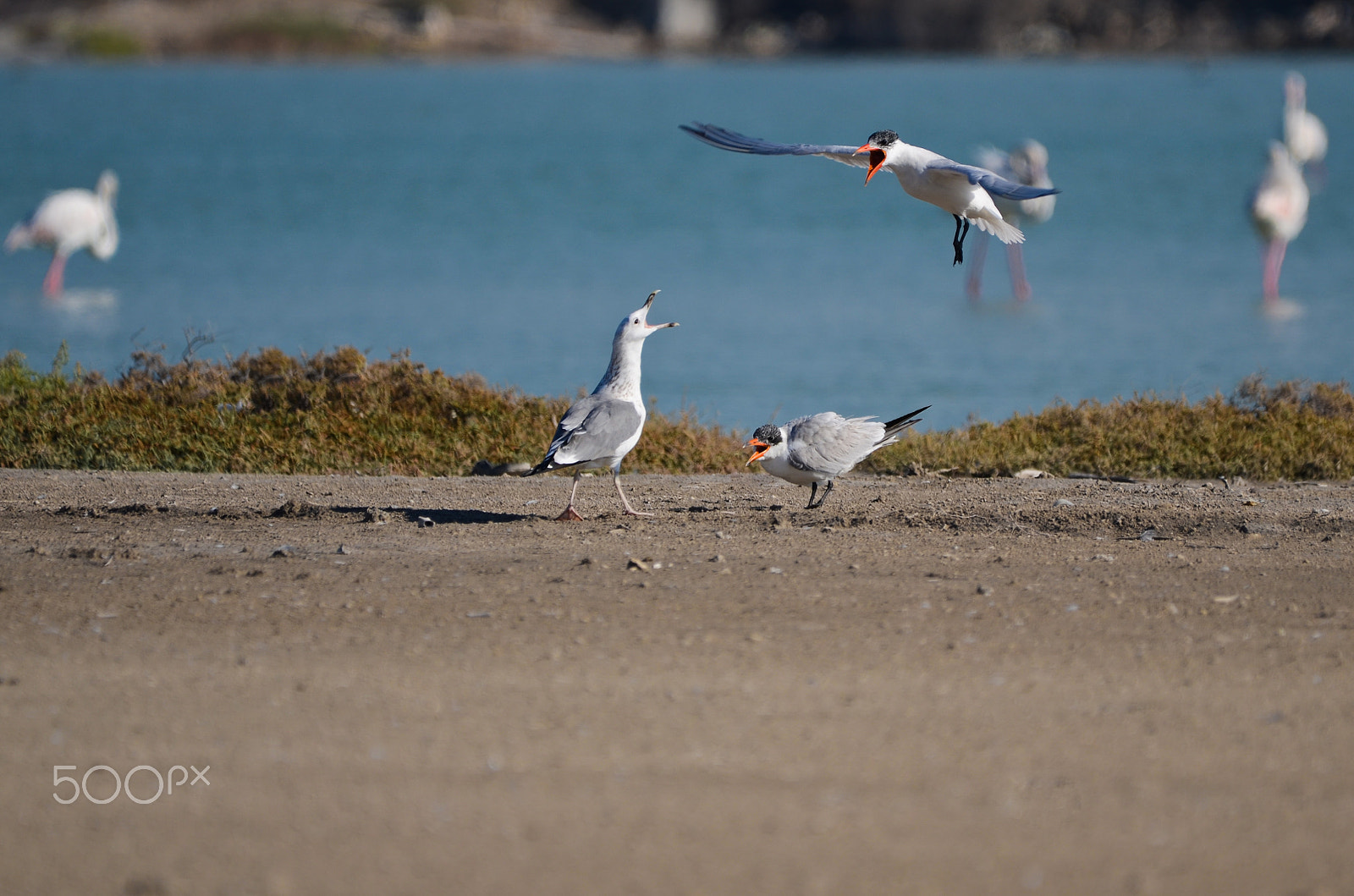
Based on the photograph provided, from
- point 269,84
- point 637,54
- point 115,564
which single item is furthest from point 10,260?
point 637,54

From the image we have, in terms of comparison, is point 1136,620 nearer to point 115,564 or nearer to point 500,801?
point 500,801

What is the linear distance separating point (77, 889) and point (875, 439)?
17.8 feet

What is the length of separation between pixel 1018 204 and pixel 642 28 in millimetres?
101204

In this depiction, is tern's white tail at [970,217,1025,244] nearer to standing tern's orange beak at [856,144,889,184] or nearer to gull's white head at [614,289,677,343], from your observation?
standing tern's orange beak at [856,144,889,184]

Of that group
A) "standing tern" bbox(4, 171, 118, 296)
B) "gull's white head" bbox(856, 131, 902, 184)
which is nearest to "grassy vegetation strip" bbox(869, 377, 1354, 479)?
"gull's white head" bbox(856, 131, 902, 184)

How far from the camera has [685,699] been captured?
5680 millimetres

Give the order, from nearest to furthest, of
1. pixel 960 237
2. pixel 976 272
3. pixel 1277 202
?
pixel 960 237 → pixel 1277 202 → pixel 976 272

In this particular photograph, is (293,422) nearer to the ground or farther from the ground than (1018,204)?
nearer to the ground

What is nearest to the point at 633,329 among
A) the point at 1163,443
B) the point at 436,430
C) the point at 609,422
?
the point at 609,422

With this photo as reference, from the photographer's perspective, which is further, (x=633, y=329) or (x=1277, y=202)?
(x=1277, y=202)

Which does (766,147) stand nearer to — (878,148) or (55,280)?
(878,148)

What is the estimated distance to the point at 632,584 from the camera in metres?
7.21

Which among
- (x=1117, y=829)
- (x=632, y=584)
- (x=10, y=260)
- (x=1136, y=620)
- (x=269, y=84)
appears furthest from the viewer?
(x=269, y=84)

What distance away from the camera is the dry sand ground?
14.8 feet
